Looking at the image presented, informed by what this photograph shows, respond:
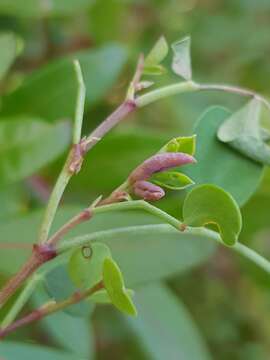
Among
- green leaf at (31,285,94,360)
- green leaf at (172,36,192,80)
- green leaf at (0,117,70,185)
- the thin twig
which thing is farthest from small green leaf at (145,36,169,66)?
green leaf at (31,285,94,360)

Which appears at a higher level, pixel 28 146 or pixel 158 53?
pixel 158 53

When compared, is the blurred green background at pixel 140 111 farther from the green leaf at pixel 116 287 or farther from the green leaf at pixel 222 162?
the green leaf at pixel 116 287

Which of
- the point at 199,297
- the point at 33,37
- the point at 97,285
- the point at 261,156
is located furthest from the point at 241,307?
the point at 97,285

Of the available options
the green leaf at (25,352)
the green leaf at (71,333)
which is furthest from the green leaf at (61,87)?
the green leaf at (25,352)

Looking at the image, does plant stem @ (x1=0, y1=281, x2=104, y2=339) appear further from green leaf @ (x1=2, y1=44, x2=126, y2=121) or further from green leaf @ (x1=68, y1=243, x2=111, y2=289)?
green leaf @ (x1=2, y1=44, x2=126, y2=121)

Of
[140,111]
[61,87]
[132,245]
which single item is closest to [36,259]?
[132,245]

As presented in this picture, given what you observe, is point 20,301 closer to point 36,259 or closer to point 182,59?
point 36,259

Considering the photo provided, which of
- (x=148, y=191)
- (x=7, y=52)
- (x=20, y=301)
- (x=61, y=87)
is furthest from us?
(x=61, y=87)
